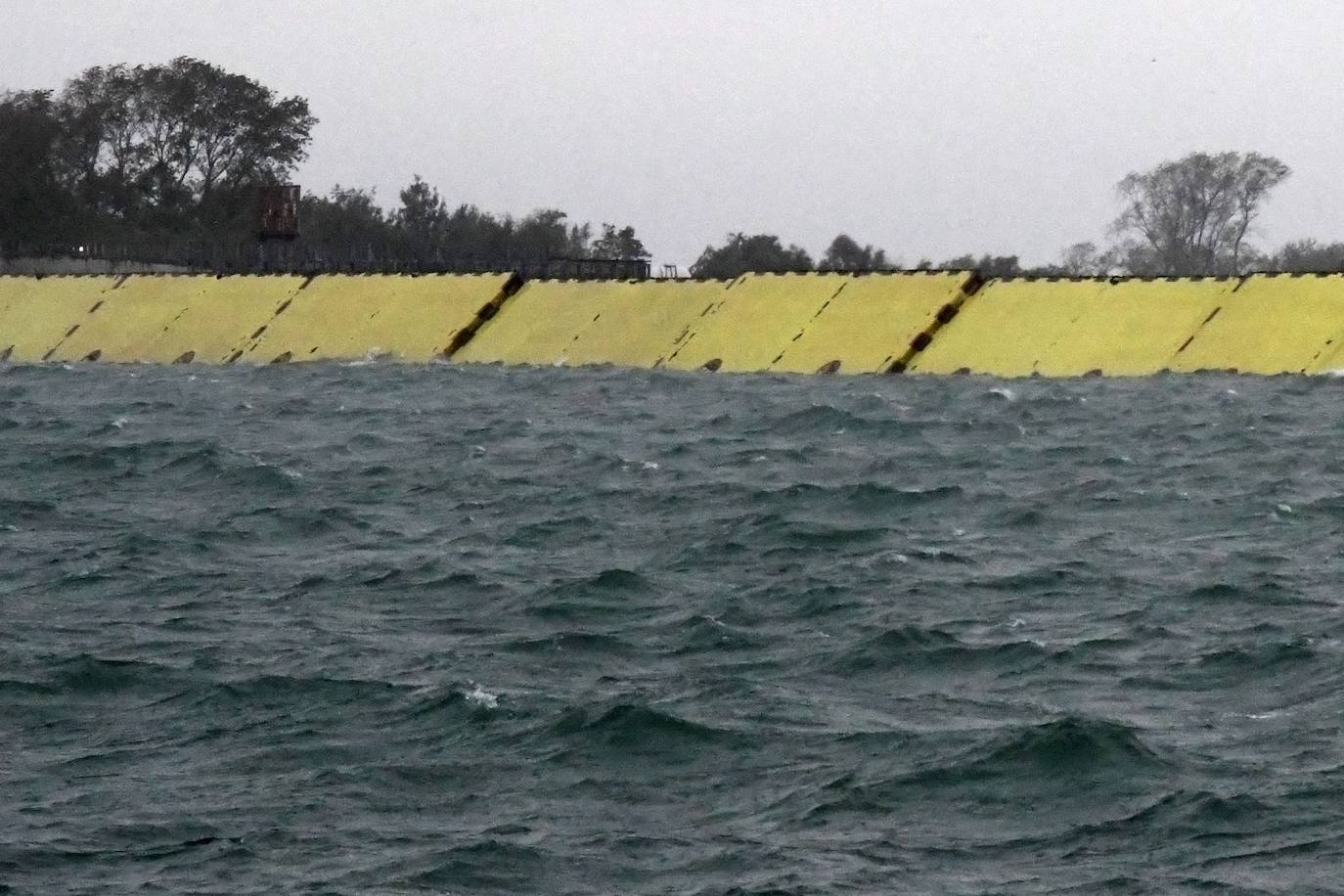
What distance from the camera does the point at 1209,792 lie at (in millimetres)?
9375

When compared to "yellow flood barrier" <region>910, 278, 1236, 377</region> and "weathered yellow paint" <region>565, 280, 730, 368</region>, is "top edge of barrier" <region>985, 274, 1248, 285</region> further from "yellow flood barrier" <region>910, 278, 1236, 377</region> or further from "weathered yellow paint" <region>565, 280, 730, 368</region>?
"weathered yellow paint" <region>565, 280, 730, 368</region>

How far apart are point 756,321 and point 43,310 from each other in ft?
54.8

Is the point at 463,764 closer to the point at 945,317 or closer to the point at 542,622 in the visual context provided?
the point at 542,622

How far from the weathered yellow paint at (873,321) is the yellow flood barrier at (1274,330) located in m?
4.69

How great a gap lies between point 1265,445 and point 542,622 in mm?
12230

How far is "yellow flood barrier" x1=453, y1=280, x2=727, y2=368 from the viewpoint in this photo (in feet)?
129

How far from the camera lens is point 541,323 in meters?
41.0

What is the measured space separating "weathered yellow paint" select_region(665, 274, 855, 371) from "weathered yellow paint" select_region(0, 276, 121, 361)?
14.0 meters

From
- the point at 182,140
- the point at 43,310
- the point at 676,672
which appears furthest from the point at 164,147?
the point at 676,672

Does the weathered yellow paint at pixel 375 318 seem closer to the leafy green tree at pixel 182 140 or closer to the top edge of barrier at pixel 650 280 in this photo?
the top edge of barrier at pixel 650 280

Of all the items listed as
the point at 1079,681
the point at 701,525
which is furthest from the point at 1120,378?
the point at 1079,681

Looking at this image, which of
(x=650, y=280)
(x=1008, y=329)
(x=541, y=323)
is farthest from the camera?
(x=650, y=280)

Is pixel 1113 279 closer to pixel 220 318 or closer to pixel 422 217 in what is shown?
pixel 220 318

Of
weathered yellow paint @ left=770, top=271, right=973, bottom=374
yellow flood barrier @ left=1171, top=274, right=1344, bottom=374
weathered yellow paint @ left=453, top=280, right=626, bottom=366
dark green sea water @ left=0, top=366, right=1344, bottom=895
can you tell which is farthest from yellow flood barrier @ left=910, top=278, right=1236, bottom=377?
dark green sea water @ left=0, top=366, right=1344, bottom=895
